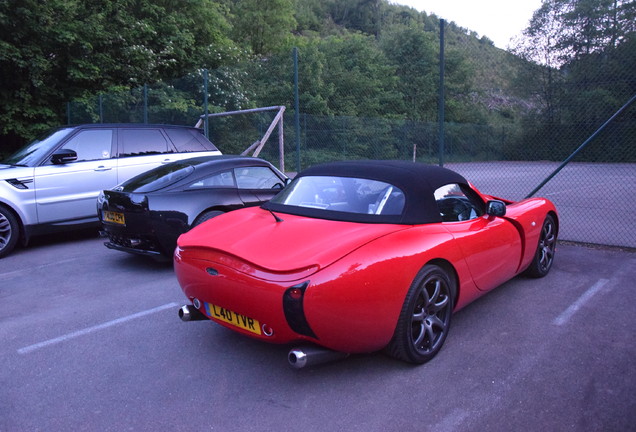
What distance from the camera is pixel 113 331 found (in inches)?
154

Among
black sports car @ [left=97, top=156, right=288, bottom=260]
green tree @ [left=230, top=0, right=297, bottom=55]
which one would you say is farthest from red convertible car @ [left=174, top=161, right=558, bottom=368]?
green tree @ [left=230, top=0, right=297, bottom=55]

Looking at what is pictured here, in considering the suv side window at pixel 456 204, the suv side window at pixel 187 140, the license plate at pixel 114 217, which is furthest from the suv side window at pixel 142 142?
the suv side window at pixel 456 204

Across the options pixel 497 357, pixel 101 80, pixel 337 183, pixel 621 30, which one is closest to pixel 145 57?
pixel 101 80

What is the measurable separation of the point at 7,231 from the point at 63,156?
1.32 metres

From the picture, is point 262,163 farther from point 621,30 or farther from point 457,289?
point 621,30

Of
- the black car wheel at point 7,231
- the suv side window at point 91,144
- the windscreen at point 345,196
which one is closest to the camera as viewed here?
the windscreen at point 345,196

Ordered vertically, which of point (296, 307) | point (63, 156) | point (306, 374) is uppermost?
point (63, 156)

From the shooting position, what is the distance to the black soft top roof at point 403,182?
11.0ft

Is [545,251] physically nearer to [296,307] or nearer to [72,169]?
[296,307]

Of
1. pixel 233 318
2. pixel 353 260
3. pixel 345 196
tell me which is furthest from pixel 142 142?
pixel 353 260

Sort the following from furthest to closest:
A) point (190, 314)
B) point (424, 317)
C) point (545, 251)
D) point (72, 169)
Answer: point (72, 169) → point (545, 251) → point (190, 314) → point (424, 317)

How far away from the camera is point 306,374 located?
10.4 ft

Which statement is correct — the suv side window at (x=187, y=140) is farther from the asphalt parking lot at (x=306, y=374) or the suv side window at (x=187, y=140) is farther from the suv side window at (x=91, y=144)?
the asphalt parking lot at (x=306, y=374)

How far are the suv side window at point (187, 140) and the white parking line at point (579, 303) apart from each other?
6457mm
